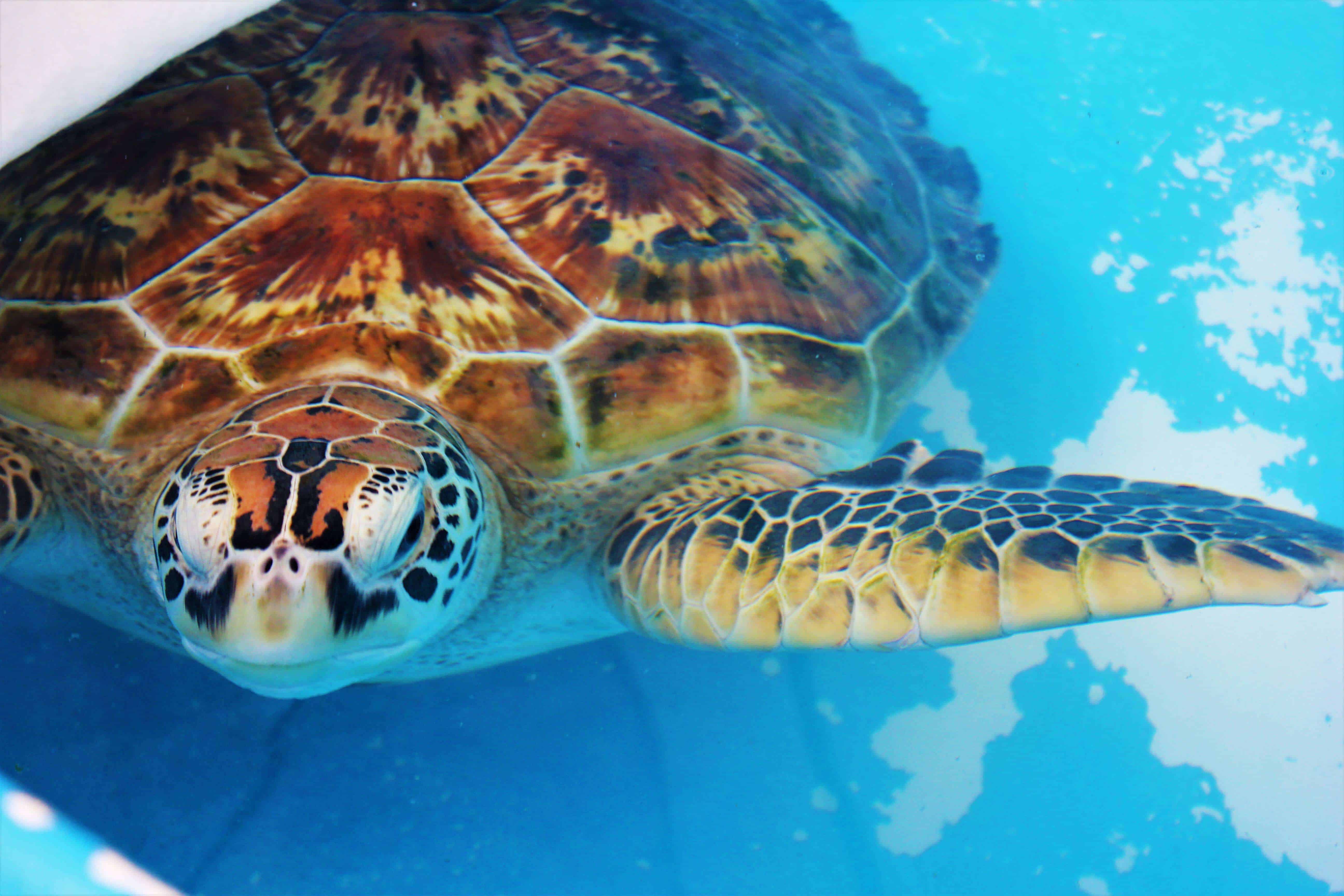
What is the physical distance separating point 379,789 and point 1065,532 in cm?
134

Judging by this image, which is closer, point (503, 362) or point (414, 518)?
point (414, 518)

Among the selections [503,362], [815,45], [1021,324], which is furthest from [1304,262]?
[503,362]

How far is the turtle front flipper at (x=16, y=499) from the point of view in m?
1.46

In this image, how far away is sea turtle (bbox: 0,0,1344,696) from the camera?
4.12 feet

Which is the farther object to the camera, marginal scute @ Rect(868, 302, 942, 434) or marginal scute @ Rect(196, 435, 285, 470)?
marginal scute @ Rect(868, 302, 942, 434)

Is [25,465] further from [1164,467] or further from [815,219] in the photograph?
[1164,467]

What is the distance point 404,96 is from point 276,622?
3.30 feet

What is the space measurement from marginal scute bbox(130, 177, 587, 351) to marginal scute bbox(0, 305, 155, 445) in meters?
0.06

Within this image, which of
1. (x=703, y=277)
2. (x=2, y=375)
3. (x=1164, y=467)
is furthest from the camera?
(x=1164, y=467)

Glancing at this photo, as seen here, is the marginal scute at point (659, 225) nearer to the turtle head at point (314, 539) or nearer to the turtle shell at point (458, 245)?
the turtle shell at point (458, 245)

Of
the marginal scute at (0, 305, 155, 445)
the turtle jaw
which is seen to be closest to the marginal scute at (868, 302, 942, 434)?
the turtle jaw

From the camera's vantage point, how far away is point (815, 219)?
1851 millimetres

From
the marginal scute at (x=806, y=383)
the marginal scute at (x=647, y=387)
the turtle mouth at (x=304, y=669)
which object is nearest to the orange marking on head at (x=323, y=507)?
the turtle mouth at (x=304, y=669)

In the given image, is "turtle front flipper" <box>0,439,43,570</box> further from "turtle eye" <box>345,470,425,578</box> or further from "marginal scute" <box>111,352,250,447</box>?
"turtle eye" <box>345,470,425,578</box>
